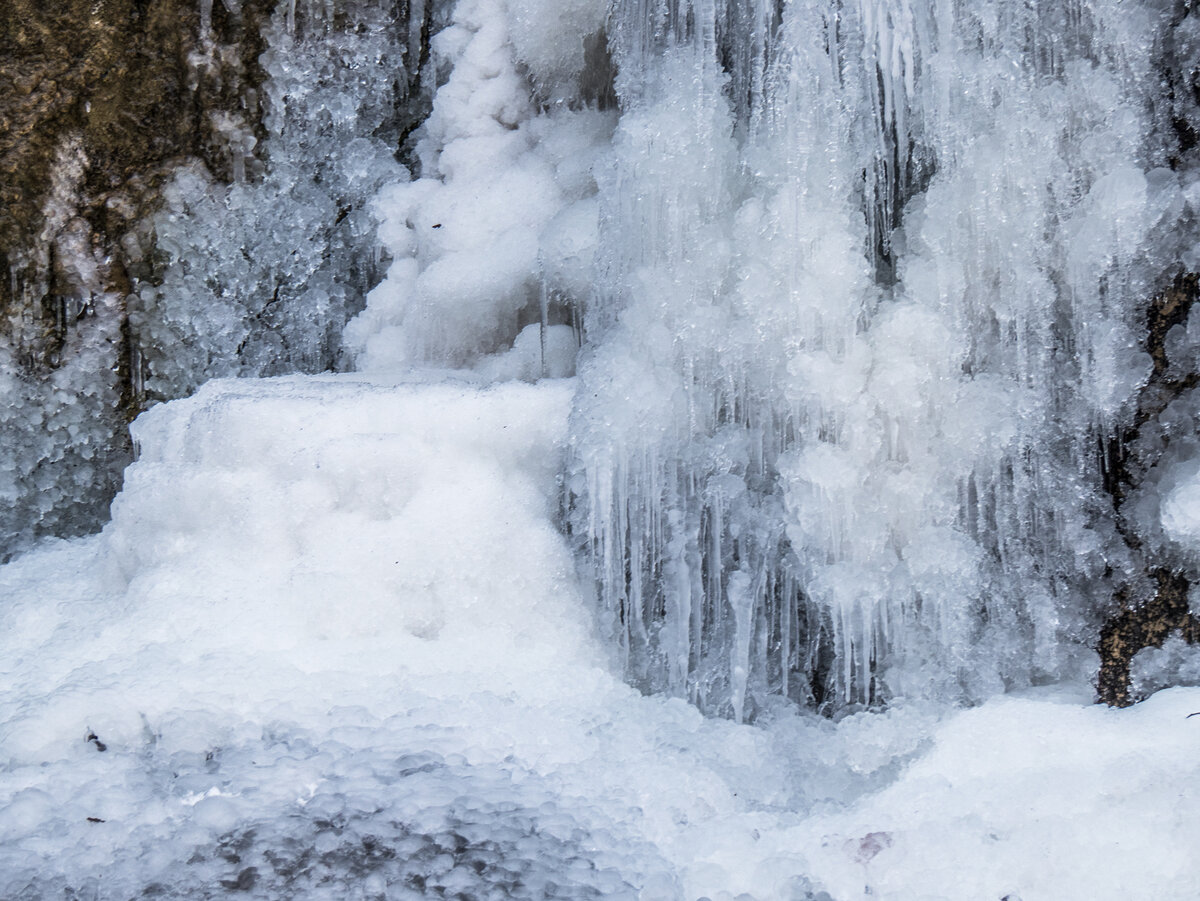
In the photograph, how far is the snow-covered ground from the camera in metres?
1.50

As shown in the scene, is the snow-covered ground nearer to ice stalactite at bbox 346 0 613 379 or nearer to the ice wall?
ice stalactite at bbox 346 0 613 379

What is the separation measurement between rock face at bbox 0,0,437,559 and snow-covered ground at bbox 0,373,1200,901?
1.94 ft

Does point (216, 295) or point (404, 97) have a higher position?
point (404, 97)

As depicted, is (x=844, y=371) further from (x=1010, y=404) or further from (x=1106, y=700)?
(x=1106, y=700)

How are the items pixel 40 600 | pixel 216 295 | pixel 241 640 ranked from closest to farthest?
pixel 241 640, pixel 40 600, pixel 216 295

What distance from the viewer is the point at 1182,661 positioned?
2016 mm

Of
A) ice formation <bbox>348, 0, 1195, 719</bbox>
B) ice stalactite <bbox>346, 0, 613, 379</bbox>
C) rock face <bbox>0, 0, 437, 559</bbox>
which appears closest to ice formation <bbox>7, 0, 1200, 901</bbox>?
ice formation <bbox>348, 0, 1195, 719</bbox>

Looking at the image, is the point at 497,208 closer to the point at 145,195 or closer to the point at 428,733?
the point at 145,195

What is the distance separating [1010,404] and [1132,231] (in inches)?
15.1

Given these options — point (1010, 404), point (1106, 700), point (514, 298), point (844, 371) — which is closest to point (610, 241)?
point (514, 298)

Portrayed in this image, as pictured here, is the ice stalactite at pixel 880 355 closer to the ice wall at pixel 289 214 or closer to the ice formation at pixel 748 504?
the ice formation at pixel 748 504

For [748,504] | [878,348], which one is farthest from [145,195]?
[878,348]

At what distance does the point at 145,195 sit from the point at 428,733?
192cm

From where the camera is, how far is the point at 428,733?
1.79 meters
